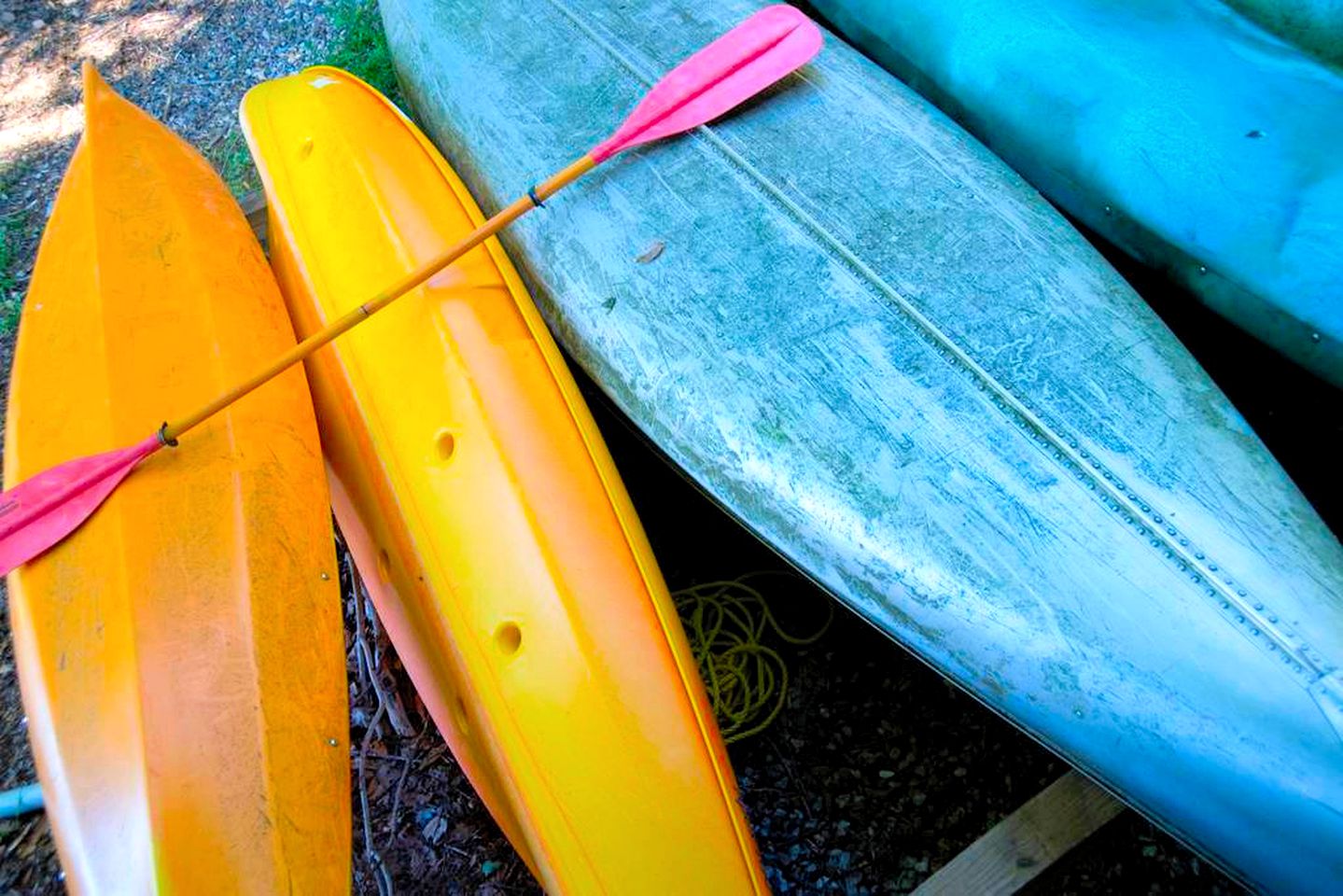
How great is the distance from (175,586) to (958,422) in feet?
4.63

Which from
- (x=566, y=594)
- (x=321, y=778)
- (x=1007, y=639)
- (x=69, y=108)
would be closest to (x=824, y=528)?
(x=1007, y=639)

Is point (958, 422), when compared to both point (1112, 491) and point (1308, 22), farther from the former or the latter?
point (1308, 22)

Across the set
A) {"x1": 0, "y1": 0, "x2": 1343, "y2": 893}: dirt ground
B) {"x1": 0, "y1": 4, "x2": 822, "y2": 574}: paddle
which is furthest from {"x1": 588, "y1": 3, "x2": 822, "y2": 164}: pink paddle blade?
{"x1": 0, "y1": 0, "x2": 1343, "y2": 893}: dirt ground

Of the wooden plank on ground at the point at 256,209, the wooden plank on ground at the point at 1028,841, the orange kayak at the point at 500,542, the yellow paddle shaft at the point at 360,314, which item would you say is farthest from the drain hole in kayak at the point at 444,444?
the wooden plank on ground at the point at 256,209

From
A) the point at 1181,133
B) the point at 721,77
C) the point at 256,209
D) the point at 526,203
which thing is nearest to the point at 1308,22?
the point at 1181,133

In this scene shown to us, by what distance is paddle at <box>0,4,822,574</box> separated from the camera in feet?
6.36

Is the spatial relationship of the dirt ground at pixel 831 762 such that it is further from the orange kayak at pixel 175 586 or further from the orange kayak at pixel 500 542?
the orange kayak at pixel 175 586

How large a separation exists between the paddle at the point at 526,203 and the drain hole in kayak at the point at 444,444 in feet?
0.93

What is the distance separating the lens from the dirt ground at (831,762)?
2.00m

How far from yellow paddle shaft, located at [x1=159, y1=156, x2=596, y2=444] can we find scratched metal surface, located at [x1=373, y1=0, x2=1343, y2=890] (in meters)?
0.12

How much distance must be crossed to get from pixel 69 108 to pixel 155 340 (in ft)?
8.30

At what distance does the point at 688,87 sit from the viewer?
2365 mm

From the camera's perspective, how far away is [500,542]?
1.87m

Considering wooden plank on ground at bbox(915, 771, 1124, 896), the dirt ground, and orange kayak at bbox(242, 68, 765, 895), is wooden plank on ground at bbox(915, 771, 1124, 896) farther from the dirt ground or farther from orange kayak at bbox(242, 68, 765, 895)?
orange kayak at bbox(242, 68, 765, 895)
